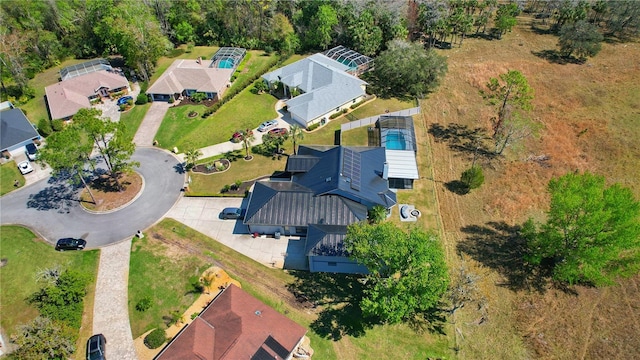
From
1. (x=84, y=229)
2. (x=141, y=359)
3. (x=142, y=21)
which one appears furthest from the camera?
(x=142, y=21)

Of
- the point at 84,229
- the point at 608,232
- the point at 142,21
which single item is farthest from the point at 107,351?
the point at 142,21

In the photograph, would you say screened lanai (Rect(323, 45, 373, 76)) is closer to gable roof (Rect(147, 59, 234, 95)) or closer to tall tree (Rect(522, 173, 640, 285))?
gable roof (Rect(147, 59, 234, 95))

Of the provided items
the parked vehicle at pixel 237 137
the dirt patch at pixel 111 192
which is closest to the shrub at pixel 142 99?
the dirt patch at pixel 111 192

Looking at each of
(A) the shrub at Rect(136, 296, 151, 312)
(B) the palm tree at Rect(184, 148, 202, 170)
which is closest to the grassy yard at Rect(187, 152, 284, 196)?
(B) the palm tree at Rect(184, 148, 202, 170)

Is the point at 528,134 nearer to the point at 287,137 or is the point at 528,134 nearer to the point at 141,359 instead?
the point at 287,137

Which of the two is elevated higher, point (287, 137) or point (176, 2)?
point (176, 2)

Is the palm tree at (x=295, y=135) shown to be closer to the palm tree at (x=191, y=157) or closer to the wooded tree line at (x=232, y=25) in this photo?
the palm tree at (x=191, y=157)

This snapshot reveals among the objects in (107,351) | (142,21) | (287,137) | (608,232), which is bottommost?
(107,351)

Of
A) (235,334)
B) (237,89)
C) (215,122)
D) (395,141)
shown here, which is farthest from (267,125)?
(235,334)

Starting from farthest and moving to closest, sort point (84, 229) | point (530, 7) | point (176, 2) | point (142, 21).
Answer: point (530, 7)
point (176, 2)
point (142, 21)
point (84, 229)
